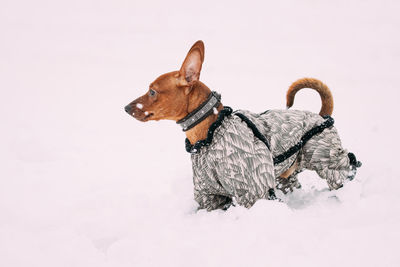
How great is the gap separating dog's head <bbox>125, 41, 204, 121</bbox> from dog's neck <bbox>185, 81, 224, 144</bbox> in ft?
0.11

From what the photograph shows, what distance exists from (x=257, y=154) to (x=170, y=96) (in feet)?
2.28

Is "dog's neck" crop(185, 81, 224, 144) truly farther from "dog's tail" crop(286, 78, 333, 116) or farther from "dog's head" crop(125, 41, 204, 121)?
"dog's tail" crop(286, 78, 333, 116)

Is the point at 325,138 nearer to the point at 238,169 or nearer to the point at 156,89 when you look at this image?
the point at 238,169

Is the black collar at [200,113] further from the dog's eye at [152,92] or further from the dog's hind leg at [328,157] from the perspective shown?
the dog's hind leg at [328,157]

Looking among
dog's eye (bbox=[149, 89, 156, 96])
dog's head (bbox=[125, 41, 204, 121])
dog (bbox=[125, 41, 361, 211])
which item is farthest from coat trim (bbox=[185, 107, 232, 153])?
dog's eye (bbox=[149, 89, 156, 96])

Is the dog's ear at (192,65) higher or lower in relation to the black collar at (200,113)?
higher

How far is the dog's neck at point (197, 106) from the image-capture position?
2293 millimetres

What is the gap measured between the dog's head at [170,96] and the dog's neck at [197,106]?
0.11 feet

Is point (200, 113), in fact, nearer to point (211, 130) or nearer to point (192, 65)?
point (211, 130)

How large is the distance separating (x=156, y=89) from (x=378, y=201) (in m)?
1.68

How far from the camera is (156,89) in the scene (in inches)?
90.0

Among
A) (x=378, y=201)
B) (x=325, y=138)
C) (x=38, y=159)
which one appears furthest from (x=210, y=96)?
(x=38, y=159)

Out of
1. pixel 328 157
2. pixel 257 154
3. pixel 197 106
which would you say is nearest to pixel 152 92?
pixel 197 106

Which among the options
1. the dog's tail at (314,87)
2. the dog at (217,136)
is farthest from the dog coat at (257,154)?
the dog's tail at (314,87)
